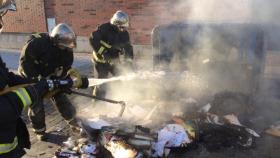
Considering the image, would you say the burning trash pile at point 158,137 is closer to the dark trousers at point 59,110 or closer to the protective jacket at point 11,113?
the dark trousers at point 59,110

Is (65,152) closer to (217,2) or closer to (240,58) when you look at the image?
(240,58)

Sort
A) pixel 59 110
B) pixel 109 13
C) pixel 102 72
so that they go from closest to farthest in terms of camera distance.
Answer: pixel 59 110
pixel 102 72
pixel 109 13

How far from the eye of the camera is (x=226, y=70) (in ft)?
21.4

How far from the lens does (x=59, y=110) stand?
21.0 ft

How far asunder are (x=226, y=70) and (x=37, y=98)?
4270 mm

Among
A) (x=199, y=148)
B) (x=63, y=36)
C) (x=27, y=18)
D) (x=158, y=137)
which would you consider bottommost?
(x=199, y=148)

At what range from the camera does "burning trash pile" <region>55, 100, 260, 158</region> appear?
5062 mm

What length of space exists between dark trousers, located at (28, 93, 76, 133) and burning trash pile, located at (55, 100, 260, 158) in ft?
2.10

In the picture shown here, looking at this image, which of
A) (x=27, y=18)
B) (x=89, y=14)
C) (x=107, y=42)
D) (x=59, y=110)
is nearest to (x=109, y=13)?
(x=89, y=14)

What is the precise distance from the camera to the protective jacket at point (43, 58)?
18.7 feet

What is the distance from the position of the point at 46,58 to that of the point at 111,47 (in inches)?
68.3

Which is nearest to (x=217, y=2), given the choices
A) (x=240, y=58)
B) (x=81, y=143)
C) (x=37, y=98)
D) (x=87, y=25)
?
(x=240, y=58)

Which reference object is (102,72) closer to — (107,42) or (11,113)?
(107,42)

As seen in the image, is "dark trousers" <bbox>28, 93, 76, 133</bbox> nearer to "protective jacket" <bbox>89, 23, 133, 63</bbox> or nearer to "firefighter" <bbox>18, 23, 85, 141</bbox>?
"firefighter" <bbox>18, 23, 85, 141</bbox>
